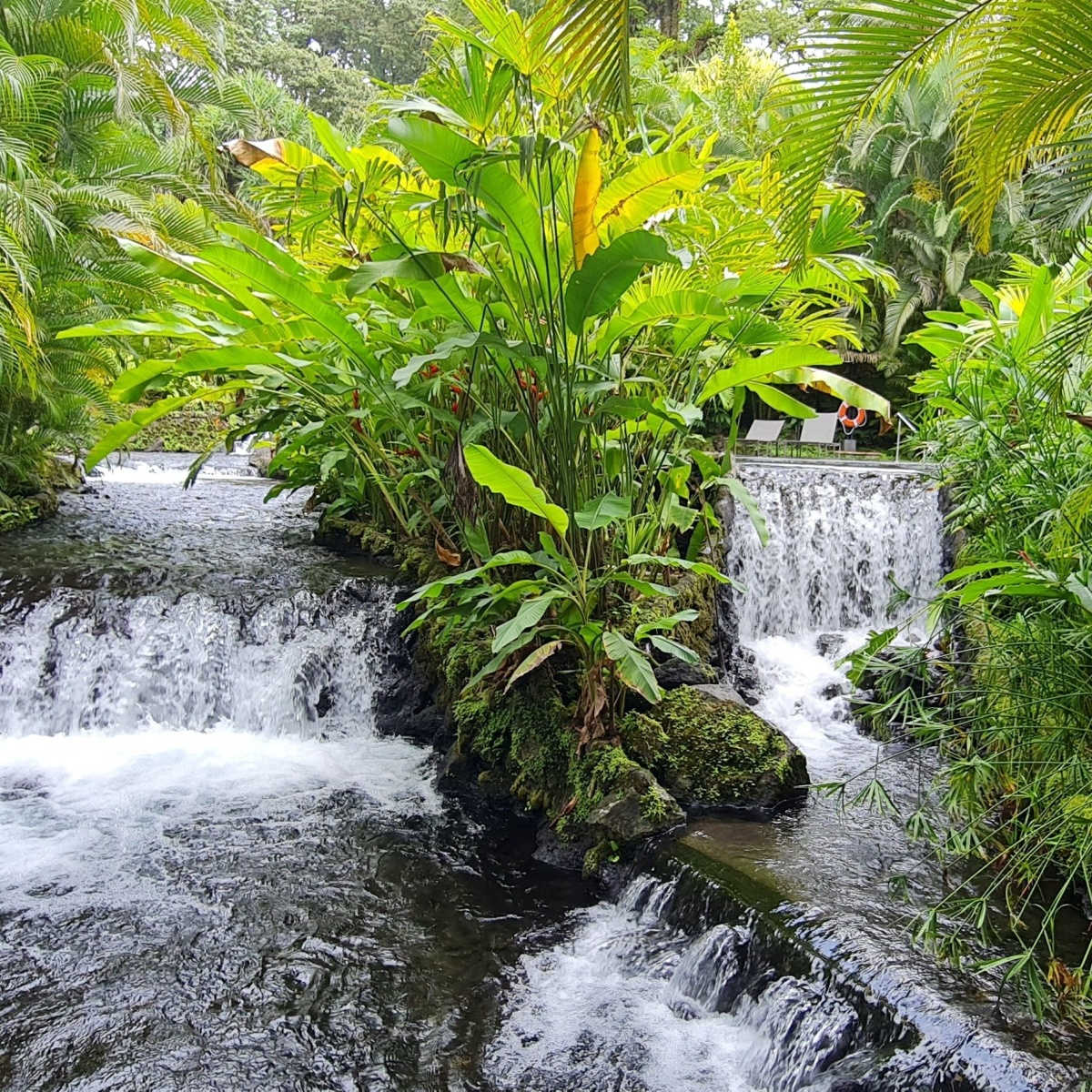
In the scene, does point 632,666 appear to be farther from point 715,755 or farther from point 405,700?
point 405,700

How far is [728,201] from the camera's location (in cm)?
471

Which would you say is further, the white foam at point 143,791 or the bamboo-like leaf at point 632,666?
the white foam at point 143,791

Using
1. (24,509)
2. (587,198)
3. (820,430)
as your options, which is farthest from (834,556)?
(820,430)

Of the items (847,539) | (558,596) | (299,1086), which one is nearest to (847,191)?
(558,596)

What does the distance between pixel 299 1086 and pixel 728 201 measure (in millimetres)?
4328

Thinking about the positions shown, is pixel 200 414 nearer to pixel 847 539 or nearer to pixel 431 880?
pixel 847 539

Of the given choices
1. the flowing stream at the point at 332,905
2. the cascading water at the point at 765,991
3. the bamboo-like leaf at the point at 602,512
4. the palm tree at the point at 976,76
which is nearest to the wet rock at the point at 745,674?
the flowing stream at the point at 332,905

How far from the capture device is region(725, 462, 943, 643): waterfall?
750cm

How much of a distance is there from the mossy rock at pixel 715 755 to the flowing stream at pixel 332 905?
20cm

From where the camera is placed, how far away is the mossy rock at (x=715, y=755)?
13.5 feet

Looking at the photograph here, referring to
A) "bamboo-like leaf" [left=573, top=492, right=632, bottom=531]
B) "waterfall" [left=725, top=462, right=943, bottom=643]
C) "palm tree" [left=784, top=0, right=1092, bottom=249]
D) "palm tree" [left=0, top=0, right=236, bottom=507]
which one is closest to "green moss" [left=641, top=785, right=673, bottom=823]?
"bamboo-like leaf" [left=573, top=492, right=632, bottom=531]

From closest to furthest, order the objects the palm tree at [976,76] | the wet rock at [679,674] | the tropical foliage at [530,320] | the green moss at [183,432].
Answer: the palm tree at [976,76]
the tropical foliage at [530,320]
the wet rock at [679,674]
the green moss at [183,432]

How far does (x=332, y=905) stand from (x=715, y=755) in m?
1.81

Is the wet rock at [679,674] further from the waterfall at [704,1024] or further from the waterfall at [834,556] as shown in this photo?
the waterfall at [834,556]
